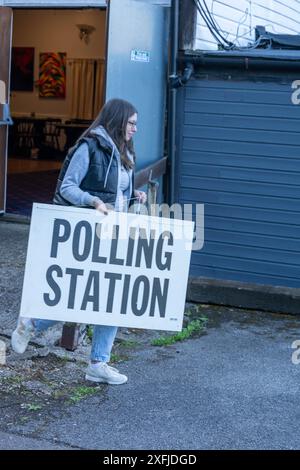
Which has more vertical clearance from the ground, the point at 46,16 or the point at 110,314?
the point at 46,16

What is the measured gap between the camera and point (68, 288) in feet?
16.5

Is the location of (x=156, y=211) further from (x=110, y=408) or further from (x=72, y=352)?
(x=110, y=408)

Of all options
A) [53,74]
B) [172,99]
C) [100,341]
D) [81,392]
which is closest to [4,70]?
[172,99]

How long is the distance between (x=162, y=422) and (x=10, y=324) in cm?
198

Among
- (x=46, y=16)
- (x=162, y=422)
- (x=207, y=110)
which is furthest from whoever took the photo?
(x=46, y=16)

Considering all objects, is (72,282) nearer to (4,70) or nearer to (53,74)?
(4,70)

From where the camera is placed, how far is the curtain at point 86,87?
1911cm

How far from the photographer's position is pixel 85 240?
499 centimetres

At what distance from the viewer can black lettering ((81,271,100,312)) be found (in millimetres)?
5020

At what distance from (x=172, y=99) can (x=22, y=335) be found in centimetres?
337

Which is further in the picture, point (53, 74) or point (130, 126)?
point (53, 74)

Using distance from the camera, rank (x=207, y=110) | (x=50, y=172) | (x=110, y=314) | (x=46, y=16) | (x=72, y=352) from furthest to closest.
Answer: (x=46, y=16), (x=50, y=172), (x=207, y=110), (x=72, y=352), (x=110, y=314)
